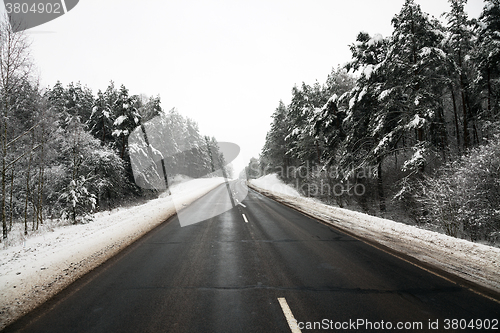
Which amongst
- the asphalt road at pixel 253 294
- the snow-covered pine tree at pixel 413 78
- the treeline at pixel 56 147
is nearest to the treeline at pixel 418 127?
the snow-covered pine tree at pixel 413 78

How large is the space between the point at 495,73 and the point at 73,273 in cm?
2913

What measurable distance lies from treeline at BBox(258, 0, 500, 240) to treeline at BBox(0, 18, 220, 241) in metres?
16.9

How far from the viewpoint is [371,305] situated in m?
3.65

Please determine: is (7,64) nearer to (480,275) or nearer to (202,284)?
(202,284)

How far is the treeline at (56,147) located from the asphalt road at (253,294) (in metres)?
8.07

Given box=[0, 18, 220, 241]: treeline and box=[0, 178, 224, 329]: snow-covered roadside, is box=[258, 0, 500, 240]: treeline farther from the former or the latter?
box=[0, 18, 220, 241]: treeline

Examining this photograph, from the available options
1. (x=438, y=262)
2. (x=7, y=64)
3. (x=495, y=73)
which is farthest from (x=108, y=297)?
(x=495, y=73)

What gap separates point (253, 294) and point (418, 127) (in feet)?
42.0

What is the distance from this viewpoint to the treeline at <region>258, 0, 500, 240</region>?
9.05 metres

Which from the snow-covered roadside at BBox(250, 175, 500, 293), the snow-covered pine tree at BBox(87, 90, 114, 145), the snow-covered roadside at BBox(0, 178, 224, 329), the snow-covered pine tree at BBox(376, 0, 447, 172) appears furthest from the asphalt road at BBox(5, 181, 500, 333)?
the snow-covered pine tree at BBox(87, 90, 114, 145)

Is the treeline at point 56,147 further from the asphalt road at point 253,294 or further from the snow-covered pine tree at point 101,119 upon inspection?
the asphalt road at point 253,294

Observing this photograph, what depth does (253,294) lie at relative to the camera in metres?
4.07

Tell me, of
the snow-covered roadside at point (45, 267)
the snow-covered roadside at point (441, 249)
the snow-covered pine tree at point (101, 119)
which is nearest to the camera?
the snow-covered roadside at point (45, 267)

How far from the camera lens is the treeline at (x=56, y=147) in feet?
Answer: 31.1
